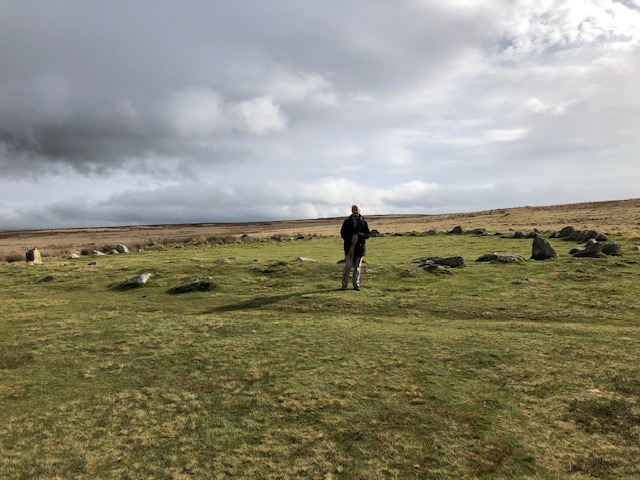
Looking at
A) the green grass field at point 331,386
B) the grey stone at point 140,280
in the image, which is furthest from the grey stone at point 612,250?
the grey stone at point 140,280

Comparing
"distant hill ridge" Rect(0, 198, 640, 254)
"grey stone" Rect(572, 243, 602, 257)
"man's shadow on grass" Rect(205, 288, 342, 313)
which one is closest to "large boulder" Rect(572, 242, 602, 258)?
"grey stone" Rect(572, 243, 602, 257)

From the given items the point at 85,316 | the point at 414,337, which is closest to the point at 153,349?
the point at 85,316

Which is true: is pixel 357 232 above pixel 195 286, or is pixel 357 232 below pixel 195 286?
above

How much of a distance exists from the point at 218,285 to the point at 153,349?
8.29m

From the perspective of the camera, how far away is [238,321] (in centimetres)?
1249

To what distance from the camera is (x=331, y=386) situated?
7559 mm

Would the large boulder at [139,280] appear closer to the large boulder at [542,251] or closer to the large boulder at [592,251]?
the large boulder at [542,251]

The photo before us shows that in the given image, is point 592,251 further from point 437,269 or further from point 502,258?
point 437,269

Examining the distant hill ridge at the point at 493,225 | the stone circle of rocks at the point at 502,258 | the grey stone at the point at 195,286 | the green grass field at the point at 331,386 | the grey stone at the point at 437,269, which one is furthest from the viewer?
the distant hill ridge at the point at 493,225

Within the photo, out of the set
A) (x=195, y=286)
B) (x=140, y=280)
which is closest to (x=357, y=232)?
(x=195, y=286)

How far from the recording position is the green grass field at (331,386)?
5.40 metres

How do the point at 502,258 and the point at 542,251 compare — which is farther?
the point at 542,251

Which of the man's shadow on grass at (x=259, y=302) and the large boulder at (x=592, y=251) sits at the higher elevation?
the large boulder at (x=592, y=251)

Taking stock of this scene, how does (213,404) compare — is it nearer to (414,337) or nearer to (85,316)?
(414,337)
